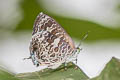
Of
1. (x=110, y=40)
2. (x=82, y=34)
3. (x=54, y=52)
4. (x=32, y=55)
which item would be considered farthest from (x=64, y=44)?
(x=110, y=40)

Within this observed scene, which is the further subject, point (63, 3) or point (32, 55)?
point (63, 3)

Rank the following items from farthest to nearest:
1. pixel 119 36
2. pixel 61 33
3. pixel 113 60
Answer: pixel 119 36
pixel 61 33
pixel 113 60

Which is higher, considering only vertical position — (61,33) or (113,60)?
(61,33)

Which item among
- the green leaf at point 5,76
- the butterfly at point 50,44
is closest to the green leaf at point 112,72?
the green leaf at point 5,76

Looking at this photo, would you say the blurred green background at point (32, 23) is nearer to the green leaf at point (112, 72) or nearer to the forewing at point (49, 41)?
the forewing at point (49, 41)

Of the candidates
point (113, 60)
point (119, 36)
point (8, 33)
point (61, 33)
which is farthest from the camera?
point (8, 33)

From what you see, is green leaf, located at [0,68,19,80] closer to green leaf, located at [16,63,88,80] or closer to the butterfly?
green leaf, located at [16,63,88,80]

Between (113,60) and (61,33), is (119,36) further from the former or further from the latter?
(113,60)

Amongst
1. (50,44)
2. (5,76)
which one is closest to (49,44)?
(50,44)
